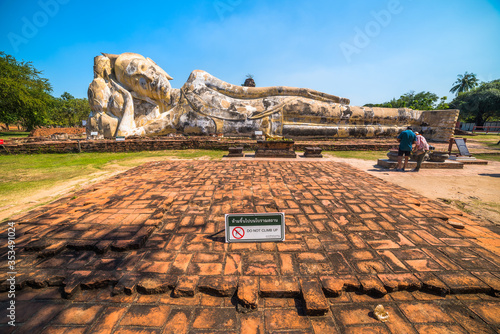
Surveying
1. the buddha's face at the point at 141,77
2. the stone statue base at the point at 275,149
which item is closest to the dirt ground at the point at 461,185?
the stone statue base at the point at 275,149

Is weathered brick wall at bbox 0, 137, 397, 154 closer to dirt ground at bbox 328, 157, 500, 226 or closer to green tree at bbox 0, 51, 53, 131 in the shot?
dirt ground at bbox 328, 157, 500, 226

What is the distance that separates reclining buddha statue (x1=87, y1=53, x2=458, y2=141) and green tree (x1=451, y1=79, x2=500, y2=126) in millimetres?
25876

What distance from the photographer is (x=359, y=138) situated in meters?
10.5

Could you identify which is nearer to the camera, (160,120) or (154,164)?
(154,164)

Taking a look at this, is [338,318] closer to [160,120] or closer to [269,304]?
[269,304]

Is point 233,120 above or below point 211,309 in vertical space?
above

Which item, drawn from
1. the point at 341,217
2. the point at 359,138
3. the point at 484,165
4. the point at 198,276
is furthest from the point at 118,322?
the point at 359,138

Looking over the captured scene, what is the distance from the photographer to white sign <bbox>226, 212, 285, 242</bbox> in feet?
6.35

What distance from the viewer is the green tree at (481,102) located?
24969mm

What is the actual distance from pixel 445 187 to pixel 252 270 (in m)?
4.54

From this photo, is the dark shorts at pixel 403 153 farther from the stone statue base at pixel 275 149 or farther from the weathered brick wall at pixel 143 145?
the weathered brick wall at pixel 143 145

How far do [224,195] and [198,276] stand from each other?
68.4 inches

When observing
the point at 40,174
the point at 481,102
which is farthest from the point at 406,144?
the point at 481,102

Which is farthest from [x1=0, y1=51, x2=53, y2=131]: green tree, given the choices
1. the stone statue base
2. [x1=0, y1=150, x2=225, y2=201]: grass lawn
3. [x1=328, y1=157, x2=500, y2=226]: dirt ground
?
[x1=328, y1=157, x2=500, y2=226]: dirt ground
